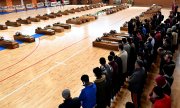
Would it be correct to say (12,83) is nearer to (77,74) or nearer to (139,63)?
(77,74)

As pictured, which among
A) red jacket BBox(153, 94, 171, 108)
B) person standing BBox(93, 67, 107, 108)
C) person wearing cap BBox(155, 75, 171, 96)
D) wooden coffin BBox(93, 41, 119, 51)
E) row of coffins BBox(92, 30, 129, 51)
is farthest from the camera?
row of coffins BBox(92, 30, 129, 51)

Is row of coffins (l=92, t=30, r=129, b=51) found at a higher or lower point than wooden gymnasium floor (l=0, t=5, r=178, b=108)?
higher

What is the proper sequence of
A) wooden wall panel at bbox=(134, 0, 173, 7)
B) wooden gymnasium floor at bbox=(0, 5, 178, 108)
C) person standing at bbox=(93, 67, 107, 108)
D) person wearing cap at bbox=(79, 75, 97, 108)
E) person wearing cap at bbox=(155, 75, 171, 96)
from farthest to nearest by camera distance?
wooden wall panel at bbox=(134, 0, 173, 7)
wooden gymnasium floor at bbox=(0, 5, 178, 108)
person standing at bbox=(93, 67, 107, 108)
person wearing cap at bbox=(79, 75, 97, 108)
person wearing cap at bbox=(155, 75, 171, 96)

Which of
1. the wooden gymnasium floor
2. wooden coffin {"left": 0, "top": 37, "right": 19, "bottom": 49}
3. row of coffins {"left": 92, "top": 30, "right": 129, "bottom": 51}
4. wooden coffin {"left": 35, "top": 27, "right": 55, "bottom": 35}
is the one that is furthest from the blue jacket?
wooden coffin {"left": 35, "top": 27, "right": 55, "bottom": 35}

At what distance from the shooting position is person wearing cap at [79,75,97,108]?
3877 mm

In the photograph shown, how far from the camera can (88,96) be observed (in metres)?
3.93

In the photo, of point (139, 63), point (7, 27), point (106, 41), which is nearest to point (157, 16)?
point (106, 41)

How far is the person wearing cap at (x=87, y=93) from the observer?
12.7 feet

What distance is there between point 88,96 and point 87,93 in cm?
7

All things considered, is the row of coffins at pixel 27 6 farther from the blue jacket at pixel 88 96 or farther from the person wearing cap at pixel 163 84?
the person wearing cap at pixel 163 84

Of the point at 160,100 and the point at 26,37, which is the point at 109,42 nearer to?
the point at 26,37

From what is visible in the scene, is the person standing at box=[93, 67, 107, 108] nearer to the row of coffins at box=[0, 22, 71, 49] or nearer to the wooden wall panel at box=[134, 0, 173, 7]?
the row of coffins at box=[0, 22, 71, 49]

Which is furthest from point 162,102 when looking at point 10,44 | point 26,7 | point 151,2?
point 151,2

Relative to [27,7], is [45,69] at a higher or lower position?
lower
